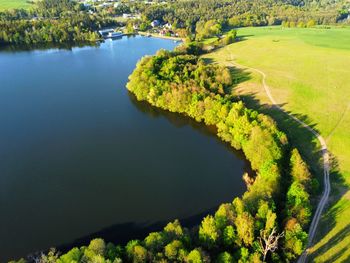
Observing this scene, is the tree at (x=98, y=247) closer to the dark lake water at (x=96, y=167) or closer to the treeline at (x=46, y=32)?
the dark lake water at (x=96, y=167)

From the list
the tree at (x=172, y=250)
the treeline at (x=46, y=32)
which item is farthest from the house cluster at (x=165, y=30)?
the tree at (x=172, y=250)

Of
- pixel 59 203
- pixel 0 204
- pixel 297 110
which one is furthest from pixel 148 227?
pixel 297 110

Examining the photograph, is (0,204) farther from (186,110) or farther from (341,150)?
(341,150)

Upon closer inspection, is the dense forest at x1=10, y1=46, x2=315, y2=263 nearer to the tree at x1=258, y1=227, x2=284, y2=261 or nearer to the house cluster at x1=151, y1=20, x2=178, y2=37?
the tree at x1=258, y1=227, x2=284, y2=261

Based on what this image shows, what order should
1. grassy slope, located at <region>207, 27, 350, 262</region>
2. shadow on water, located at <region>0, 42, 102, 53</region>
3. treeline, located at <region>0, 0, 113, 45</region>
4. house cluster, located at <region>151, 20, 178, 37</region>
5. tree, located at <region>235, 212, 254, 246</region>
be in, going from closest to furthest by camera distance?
tree, located at <region>235, 212, 254, 246</region>, grassy slope, located at <region>207, 27, 350, 262</region>, shadow on water, located at <region>0, 42, 102, 53</region>, treeline, located at <region>0, 0, 113, 45</region>, house cluster, located at <region>151, 20, 178, 37</region>

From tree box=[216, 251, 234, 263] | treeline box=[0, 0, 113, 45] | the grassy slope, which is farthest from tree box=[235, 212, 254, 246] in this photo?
treeline box=[0, 0, 113, 45]
